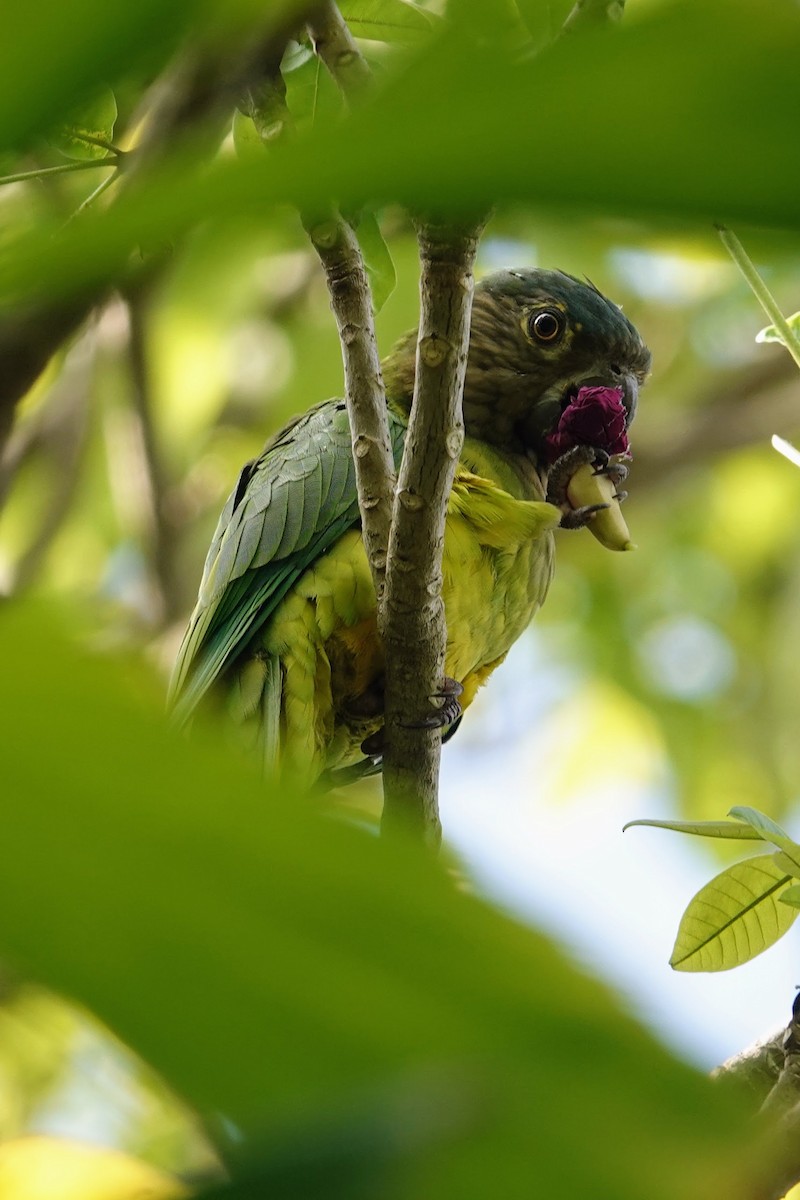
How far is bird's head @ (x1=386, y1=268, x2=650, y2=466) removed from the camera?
3871 millimetres

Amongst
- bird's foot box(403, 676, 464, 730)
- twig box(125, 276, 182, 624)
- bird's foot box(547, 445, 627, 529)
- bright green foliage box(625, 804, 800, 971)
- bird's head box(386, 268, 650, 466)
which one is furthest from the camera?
twig box(125, 276, 182, 624)

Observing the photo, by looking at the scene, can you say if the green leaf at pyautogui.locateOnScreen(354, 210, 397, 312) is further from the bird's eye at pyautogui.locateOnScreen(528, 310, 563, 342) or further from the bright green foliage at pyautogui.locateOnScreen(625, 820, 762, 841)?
the bird's eye at pyautogui.locateOnScreen(528, 310, 563, 342)

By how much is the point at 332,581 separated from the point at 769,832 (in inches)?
62.4

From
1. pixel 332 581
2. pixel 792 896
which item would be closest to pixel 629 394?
pixel 332 581

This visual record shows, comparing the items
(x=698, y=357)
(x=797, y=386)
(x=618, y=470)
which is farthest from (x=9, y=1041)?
(x=698, y=357)

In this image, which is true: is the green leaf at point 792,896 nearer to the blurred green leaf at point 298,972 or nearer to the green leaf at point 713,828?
the green leaf at point 713,828

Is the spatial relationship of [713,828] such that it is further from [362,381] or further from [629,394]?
[629,394]

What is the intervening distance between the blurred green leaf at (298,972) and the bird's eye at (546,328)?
3771 millimetres

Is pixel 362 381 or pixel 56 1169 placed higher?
pixel 362 381

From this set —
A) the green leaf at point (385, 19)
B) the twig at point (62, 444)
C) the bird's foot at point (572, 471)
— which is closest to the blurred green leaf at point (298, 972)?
the green leaf at point (385, 19)

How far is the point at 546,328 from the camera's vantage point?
3.94m

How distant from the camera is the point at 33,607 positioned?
1.01 feet

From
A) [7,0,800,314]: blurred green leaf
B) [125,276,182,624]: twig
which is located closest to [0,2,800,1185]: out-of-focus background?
[125,276,182,624]: twig

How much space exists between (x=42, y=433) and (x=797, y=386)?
129 inches
